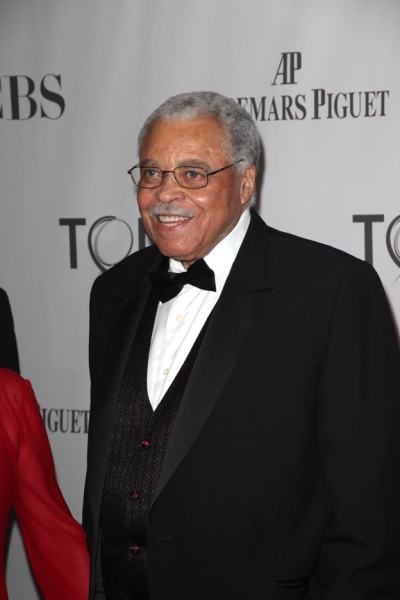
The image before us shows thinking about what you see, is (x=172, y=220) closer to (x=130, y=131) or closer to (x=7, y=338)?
(x=130, y=131)

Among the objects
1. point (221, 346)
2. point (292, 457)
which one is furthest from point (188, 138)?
point (292, 457)

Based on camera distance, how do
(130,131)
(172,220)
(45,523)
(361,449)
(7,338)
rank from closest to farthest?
1. (361,449)
2. (45,523)
3. (172,220)
4. (130,131)
5. (7,338)

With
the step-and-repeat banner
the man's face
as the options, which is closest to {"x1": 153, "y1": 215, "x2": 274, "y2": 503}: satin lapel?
the man's face

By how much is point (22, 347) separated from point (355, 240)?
131cm

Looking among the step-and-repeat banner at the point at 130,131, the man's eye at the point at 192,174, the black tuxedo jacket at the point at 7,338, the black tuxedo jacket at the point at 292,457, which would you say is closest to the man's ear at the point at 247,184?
the man's eye at the point at 192,174

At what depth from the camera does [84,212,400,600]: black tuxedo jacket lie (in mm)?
1427

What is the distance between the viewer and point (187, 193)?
1.62m

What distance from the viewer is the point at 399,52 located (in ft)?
7.32

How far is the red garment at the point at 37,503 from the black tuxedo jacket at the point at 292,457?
18 centimetres

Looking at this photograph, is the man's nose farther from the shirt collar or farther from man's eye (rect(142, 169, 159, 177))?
the shirt collar

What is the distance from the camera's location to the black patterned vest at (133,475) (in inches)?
60.8

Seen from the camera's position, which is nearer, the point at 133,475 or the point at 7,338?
the point at 133,475

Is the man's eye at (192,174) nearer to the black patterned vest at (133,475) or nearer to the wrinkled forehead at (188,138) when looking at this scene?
the wrinkled forehead at (188,138)

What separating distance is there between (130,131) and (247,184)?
0.97 m
